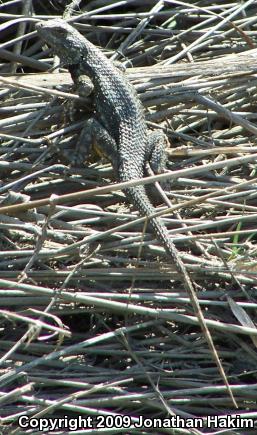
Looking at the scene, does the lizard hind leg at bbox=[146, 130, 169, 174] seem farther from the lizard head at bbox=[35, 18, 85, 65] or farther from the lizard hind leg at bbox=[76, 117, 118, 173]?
the lizard head at bbox=[35, 18, 85, 65]

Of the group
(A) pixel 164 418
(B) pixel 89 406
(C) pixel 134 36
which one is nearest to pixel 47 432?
(B) pixel 89 406

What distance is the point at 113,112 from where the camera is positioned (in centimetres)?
580

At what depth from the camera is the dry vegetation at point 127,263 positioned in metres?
4.66

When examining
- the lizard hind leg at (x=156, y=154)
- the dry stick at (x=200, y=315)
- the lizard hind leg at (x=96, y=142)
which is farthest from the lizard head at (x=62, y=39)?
the dry stick at (x=200, y=315)

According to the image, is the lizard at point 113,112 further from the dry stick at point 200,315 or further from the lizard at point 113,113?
the dry stick at point 200,315

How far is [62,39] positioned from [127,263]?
5.98ft

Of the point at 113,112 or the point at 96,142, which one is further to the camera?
the point at 113,112

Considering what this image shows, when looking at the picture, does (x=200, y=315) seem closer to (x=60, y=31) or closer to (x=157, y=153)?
(x=157, y=153)

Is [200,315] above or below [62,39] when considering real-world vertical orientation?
below

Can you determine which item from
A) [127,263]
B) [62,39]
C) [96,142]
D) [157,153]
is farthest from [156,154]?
[62,39]

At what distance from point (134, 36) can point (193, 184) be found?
1474 mm

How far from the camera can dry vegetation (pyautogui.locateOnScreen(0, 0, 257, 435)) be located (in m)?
4.66

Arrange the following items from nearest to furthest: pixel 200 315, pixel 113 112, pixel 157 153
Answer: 1. pixel 200 315
2. pixel 157 153
3. pixel 113 112

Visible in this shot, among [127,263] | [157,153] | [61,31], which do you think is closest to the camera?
[127,263]
